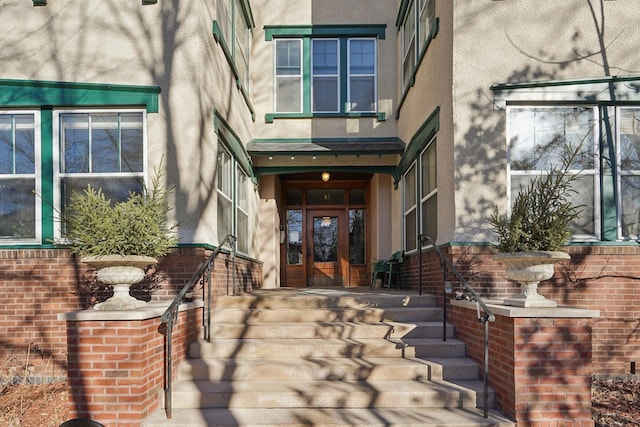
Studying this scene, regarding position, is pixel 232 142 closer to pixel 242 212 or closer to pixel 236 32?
pixel 242 212

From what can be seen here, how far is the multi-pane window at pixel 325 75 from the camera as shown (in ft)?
34.1

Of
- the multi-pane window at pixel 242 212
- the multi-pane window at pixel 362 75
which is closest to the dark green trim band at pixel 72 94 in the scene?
the multi-pane window at pixel 242 212

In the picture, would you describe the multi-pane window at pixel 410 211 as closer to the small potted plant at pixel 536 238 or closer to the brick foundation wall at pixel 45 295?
the small potted plant at pixel 536 238

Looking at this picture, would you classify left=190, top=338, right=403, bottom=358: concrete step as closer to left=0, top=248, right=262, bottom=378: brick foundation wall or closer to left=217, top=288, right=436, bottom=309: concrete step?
left=0, top=248, right=262, bottom=378: brick foundation wall

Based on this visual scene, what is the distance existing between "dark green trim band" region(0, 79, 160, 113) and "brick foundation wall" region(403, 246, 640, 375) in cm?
461

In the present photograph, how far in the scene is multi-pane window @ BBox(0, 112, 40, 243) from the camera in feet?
19.9

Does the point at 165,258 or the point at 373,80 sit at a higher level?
the point at 373,80

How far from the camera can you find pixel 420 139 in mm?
7617

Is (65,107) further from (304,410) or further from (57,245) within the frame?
(304,410)

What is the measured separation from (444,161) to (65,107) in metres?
5.30

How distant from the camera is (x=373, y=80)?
410 inches

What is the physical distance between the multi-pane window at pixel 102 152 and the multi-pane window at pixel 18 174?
1.28 feet

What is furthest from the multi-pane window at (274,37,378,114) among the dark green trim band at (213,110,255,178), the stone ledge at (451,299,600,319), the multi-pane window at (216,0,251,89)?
the stone ledge at (451,299,600,319)

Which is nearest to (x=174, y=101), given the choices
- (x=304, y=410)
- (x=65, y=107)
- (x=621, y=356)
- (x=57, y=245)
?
(x=65, y=107)
